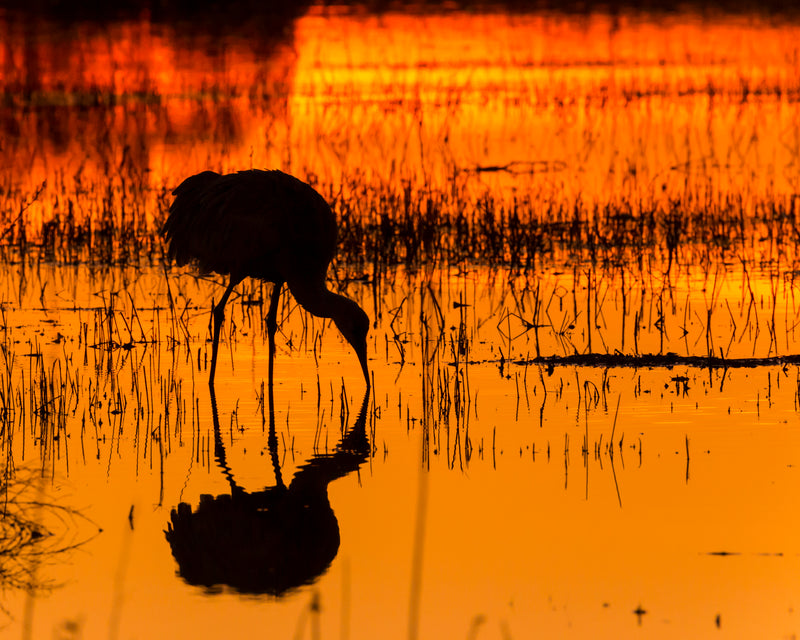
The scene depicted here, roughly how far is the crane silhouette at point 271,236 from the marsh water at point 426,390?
0.42 m

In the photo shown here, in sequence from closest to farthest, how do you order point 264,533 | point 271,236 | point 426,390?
1. point 264,533
2. point 426,390
3. point 271,236

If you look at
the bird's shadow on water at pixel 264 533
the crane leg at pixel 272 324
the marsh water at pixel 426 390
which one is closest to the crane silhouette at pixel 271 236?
the crane leg at pixel 272 324

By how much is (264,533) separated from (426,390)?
2520 millimetres

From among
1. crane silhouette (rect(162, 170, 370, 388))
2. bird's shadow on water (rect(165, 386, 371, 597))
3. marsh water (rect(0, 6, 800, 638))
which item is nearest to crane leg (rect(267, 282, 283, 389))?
crane silhouette (rect(162, 170, 370, 388))

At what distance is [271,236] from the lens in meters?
10.3

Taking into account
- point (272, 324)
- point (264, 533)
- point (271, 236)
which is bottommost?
point (264, 533)

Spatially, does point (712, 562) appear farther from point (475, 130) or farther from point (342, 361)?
point (475, 130)

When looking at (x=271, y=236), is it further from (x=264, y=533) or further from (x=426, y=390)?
(x=264, y=533)

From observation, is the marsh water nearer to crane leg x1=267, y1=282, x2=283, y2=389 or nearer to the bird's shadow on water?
the bird's shadow on water

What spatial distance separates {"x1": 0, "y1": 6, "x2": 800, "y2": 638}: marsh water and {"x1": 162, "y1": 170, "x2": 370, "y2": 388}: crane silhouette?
418 millimetres

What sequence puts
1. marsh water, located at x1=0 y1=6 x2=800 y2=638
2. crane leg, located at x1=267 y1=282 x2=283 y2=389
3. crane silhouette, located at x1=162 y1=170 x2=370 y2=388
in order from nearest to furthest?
marsh water, located at x1=0 y1=6 x2=800 y2=638, crane leg, located at x1=267 y1=282 x2=283 y2=389, crane silhouette, located at x1=162 y1=170 x2=370 y2=388

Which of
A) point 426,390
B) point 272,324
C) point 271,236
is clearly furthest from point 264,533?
point 271,236

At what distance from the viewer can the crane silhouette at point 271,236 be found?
33.9 ft

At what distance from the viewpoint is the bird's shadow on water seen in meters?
6.47
